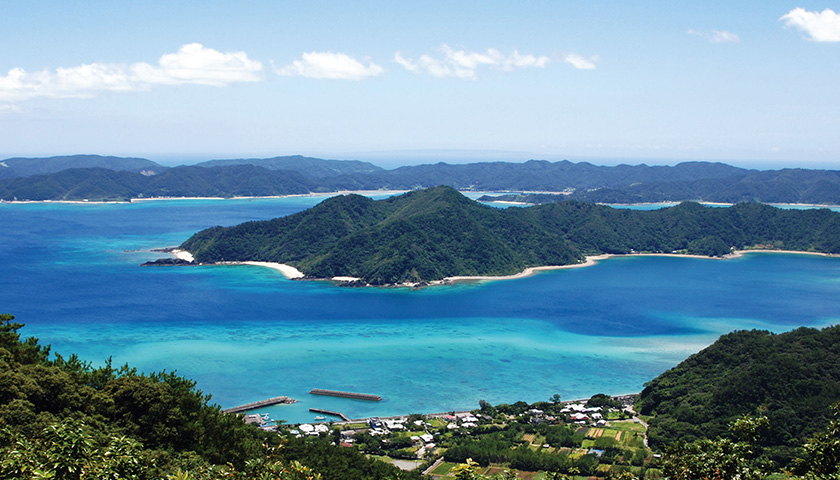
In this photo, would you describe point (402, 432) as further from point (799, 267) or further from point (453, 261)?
point (799, 267)

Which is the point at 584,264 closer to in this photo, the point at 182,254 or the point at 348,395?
the point at 182,254

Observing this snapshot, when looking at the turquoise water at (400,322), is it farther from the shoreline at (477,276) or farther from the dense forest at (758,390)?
the dense forest at (758,390)

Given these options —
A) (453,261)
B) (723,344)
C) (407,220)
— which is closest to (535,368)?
(723,344)

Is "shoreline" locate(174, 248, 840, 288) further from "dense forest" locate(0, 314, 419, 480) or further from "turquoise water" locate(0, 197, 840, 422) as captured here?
"dense forest" locate(0, 314, 419, 480)

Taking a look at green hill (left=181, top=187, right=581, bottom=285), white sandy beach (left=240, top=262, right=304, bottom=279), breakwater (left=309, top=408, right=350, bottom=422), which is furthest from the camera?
green hill (left=181, top=187, right=581, bottom=285)

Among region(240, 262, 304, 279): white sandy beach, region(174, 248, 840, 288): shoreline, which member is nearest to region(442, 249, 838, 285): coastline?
region(174, 248, 840, 288): shoreline

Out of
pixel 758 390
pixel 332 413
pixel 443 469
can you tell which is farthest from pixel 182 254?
pixel 758 390
